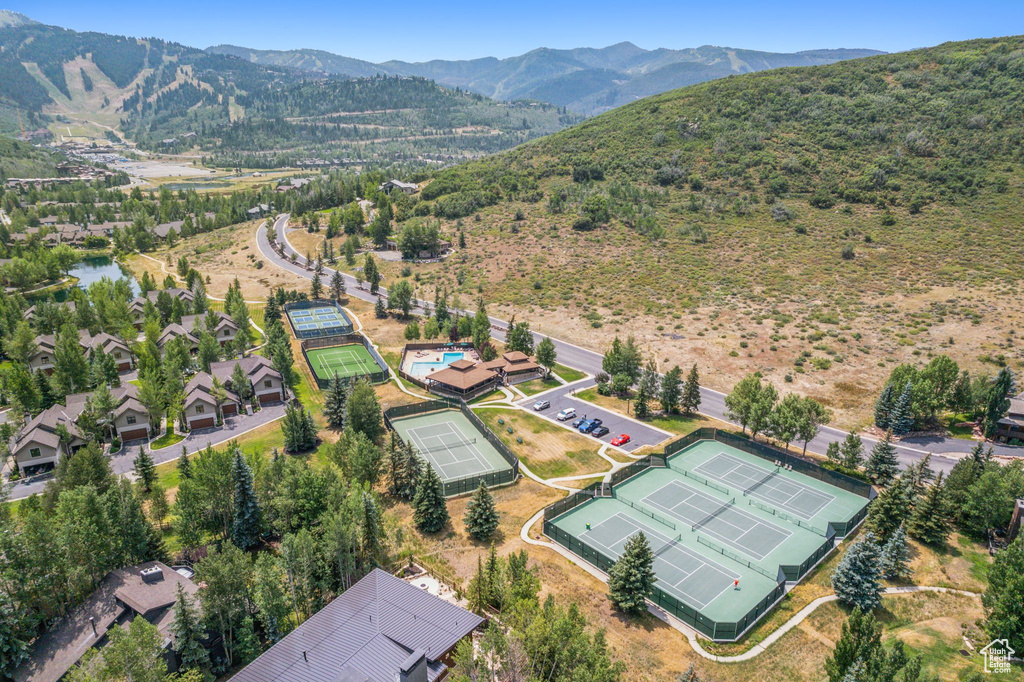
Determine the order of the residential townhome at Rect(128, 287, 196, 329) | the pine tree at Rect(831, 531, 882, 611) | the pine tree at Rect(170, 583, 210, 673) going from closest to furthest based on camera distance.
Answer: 1. the pine tree at Rect(170, 583, 210, 673)
2. the pine tree at Rect(831, 531, 882, 611)
3. the residential townhome at Rect(128, 287, 196, 329)

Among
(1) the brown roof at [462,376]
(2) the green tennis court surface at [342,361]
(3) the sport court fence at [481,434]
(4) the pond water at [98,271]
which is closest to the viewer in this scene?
(3) the sport court fence at [481,434]

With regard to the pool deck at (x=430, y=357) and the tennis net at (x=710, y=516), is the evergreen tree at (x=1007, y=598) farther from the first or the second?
the pool deck at (x=430, y=357)

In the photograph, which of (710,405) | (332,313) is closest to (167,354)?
(332,313)

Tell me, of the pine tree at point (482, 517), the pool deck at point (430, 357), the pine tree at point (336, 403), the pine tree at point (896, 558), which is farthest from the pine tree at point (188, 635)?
the pool deck at point (430, 357)

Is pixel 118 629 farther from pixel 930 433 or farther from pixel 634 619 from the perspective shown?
pixel 930 433

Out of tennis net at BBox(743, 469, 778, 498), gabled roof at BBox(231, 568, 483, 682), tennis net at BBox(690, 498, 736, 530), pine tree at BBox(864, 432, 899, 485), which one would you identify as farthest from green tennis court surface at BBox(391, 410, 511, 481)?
pine tree at BBox(864, 432, 899, 485)

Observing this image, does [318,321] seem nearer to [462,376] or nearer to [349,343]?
[349,343]

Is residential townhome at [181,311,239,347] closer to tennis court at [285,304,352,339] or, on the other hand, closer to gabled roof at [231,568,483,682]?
tennis court at [285,304,352,339]
